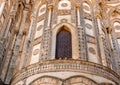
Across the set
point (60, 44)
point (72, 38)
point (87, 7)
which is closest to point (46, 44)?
point (60, 44)

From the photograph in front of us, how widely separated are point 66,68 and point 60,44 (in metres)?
2.49

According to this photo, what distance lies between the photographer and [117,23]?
2072 centimetres

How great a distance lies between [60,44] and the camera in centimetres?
1477

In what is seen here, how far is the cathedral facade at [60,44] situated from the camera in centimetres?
1264

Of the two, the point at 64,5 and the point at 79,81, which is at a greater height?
the point at 64,5

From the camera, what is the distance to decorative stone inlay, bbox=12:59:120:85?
41.4ft

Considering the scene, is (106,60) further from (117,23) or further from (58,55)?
(117,23)

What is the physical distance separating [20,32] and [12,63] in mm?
2976

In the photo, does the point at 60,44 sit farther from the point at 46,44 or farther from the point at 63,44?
the point at 46,44

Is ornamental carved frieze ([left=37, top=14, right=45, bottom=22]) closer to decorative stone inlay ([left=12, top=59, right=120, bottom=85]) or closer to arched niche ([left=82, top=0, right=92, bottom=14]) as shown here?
arched niche ([left=82, top=0, right=92, bottom=14])

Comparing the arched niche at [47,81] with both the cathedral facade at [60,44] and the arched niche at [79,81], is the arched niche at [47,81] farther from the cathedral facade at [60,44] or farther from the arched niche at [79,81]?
the arched niche at [79,81]

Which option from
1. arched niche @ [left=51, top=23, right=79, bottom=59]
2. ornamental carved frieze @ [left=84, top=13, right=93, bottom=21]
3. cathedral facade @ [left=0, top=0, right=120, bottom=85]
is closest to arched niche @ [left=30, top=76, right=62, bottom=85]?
cathedral facade @ [left=0, top=0, right=120, bottom=85]

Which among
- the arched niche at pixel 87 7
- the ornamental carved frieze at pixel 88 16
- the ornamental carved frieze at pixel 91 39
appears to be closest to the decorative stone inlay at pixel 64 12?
the ornamental carved frieze at pixel 88 16

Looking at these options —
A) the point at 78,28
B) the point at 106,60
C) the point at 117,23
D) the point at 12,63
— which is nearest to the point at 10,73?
the point at 12,63
